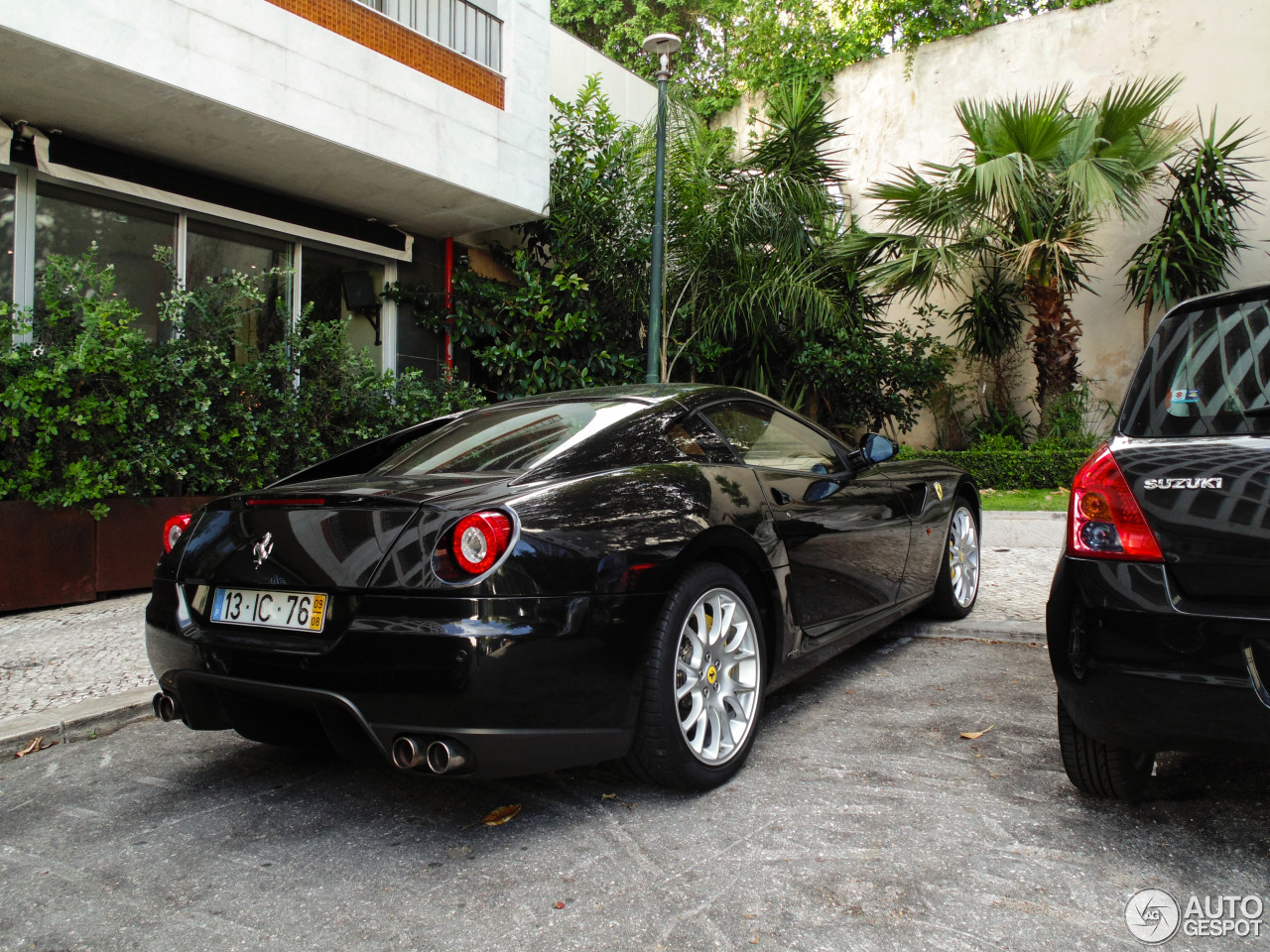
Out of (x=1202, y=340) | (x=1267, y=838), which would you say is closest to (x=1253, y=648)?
(x=1267, y=838)

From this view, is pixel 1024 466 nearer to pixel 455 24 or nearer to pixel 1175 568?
pixel 455 24

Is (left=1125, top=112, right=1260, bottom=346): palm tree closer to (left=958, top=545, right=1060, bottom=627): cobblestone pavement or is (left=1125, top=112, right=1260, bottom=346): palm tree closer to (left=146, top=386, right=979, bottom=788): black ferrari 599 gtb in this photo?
(left=958, top=545, right=1060, bottom=627): cobblestone pavement

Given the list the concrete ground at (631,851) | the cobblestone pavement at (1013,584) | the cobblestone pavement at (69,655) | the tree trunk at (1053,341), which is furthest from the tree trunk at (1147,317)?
the cobblestone pavement at (69,655)

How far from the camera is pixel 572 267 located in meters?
10.7

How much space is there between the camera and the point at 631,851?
2404 mm

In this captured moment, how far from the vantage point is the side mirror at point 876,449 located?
3898 mm

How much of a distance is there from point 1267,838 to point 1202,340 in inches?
52.3

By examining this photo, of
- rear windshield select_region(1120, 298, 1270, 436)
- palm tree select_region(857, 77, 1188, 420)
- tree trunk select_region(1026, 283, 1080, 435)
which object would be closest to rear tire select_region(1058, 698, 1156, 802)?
rear windshield select_region(1120, 298, 1270, 436)

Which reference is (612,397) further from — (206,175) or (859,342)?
(859,342)

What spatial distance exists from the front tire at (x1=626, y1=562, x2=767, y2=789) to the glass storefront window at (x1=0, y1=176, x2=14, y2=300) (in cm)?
675

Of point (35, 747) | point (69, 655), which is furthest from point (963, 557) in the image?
point (69, 655)

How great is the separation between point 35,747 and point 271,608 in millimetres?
1719

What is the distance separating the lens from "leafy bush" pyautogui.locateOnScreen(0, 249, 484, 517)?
225 inches

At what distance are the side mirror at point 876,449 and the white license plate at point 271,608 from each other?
7.98 feet
